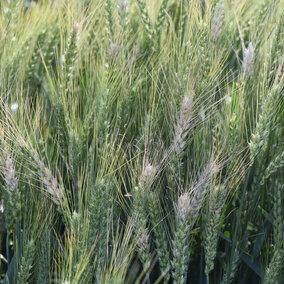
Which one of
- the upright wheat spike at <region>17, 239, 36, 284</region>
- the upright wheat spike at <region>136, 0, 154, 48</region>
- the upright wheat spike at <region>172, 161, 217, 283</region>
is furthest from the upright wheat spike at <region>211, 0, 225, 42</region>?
the upright wheat spike at <region>17, 239, 36, 284</region>

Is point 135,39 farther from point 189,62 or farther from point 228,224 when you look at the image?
point 228,224

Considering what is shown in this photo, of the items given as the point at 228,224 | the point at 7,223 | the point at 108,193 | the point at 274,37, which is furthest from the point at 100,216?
the point at 274,37

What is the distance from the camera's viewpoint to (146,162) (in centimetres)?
96

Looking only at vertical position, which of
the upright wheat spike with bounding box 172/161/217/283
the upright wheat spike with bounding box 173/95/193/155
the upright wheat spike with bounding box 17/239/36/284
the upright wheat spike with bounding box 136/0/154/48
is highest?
the upright wheat spike with bounding box 136/0/154/48

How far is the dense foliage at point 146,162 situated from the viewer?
97 centimetres

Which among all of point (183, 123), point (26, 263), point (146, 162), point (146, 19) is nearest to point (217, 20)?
point (146, 19)

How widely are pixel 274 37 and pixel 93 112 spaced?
0.48 metres

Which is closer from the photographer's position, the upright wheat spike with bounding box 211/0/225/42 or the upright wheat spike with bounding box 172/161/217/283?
the upright wheat spike with bounding box 172/161/217/283

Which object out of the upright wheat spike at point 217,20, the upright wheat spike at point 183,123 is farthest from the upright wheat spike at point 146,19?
the upright wheat spike at point 183,123

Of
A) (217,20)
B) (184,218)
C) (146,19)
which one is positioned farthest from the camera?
(146,19)

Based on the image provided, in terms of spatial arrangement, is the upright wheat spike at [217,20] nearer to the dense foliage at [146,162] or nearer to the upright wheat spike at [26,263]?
the dense foliage at [146,162]

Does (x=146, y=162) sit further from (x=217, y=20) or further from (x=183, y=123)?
(x=217, y=20)

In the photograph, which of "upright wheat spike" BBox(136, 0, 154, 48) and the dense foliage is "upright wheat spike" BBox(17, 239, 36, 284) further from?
"upright wheat spike" BBox(136, 0, 154, 48)

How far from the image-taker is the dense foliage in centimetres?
97
